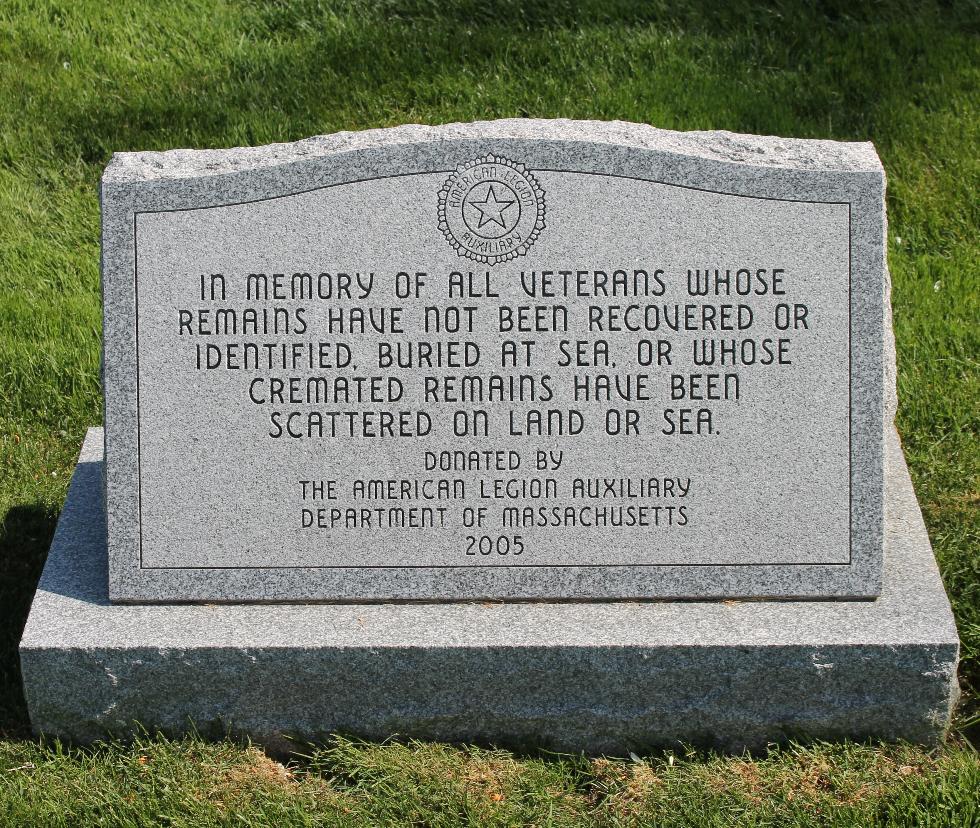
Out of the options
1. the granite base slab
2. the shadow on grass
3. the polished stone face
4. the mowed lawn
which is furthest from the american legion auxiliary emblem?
the shadow on grass

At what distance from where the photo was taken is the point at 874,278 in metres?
4.13

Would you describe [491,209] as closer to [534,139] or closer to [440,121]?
[534,139]

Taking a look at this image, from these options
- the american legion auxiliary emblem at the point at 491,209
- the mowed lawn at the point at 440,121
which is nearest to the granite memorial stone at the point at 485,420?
the american legion auxiliary emblem at the point at 491,209

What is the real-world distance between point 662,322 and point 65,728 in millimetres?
2039

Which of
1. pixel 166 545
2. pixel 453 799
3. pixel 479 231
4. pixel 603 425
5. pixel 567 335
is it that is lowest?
pixel 453 799

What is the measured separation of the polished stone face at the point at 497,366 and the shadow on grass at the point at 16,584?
1.61 feet

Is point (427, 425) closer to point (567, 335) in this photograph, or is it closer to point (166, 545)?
point (567, 335)

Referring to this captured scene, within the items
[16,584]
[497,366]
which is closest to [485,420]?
[497,366]

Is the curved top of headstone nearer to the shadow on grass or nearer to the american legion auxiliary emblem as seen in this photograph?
the american legion auxiliary emblem

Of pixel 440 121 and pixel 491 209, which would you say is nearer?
pixel 491 209

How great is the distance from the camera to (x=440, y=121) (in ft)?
23.1

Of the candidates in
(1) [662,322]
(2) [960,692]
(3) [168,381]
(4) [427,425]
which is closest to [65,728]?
(3) [168,381]

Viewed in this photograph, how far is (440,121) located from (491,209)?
119 inches

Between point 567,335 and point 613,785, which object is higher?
point 567,335
